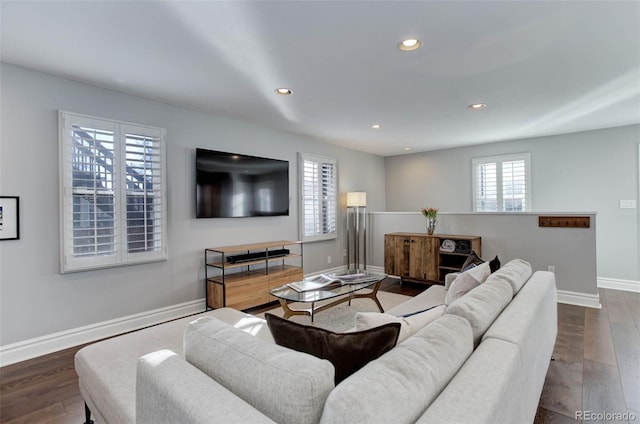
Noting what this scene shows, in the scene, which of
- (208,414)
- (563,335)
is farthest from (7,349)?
(563,335)

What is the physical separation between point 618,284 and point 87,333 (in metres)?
6.84

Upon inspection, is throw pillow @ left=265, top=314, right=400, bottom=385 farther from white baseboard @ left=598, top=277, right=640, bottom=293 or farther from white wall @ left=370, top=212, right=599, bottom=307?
white baseboard @ left=598, top=277, right=640, bottom=293

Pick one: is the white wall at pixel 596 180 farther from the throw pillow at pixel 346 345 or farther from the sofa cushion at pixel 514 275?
the throw pillow at pixel 346 345

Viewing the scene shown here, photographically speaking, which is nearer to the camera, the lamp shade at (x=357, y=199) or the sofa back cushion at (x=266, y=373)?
the sofa back cushion at (x=266, y=373)

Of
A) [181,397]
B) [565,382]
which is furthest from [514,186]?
[181,397]

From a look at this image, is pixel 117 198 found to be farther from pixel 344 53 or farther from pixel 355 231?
pixel 355 231

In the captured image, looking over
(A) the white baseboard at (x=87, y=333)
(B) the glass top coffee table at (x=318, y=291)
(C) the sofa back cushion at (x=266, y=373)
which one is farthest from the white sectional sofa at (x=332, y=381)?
(A) the white baseboard at (x=87, y=333)

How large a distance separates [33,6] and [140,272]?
2388 millimetres

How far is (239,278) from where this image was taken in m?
3.84

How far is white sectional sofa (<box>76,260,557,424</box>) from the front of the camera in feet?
2.62

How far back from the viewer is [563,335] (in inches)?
121

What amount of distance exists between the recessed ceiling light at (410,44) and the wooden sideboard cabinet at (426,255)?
126 inches

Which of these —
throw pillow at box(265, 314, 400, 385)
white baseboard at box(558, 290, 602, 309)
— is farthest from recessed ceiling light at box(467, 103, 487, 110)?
throw pillow at box(265, 314, 400, 385)

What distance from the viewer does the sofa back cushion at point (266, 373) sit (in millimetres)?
820
